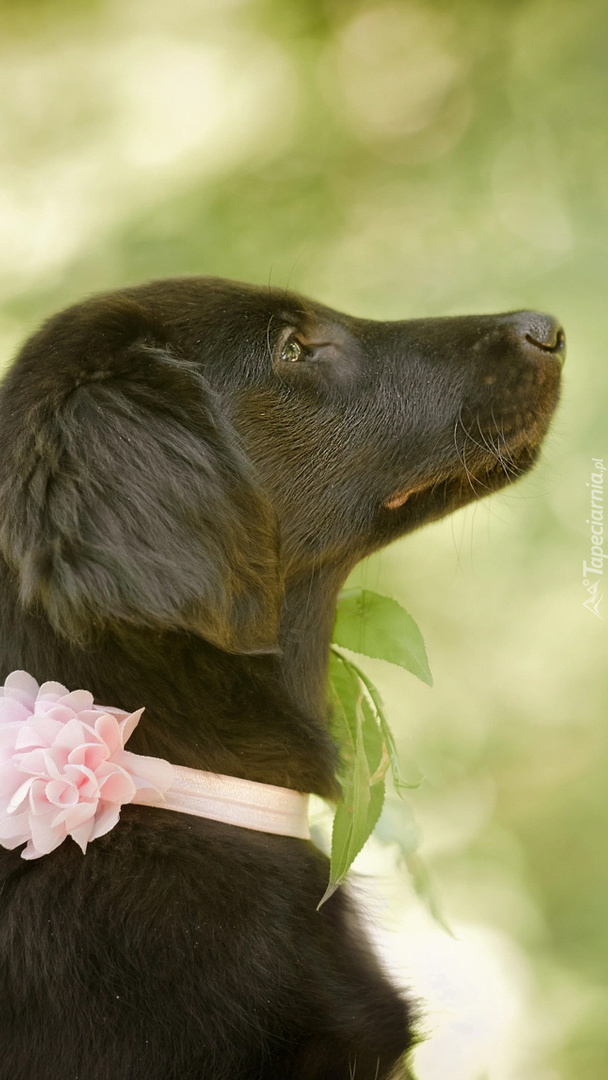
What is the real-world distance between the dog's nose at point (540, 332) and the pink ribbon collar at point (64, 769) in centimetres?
95

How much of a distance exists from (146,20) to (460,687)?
82.1 inches

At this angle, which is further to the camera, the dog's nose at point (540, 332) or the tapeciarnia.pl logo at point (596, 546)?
the tapeciarnia.pl logo at point (596, 546)

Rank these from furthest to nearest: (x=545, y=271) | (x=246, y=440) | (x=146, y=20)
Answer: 1. (x=146, y=20)
2. (x=545, y=271)
3. (x=246, y=440)

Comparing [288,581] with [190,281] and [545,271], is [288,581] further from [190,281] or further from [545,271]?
[545,271]

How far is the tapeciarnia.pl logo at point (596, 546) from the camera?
235cm

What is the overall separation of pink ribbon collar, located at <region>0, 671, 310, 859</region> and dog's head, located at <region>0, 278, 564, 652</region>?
0.12 m

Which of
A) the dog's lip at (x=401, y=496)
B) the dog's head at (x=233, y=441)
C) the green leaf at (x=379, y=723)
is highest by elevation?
the dog's head at (x=233, y=441)

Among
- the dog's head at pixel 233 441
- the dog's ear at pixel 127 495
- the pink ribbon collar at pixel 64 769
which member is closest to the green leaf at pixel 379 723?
the dog's head at pixel 233 441

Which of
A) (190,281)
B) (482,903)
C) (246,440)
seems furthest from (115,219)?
(482,903)

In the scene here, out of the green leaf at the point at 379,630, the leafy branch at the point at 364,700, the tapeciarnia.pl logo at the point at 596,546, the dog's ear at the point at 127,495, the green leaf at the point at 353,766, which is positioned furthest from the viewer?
the tapeciarnia.pl logo at the point at 596,546

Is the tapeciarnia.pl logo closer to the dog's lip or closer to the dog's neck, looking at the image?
the dog's lip

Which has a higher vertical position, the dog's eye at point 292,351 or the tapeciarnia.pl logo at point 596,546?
the dog's eye at point 292,351

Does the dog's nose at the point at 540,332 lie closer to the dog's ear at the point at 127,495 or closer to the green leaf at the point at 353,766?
the dog's ear at the point at 127,495

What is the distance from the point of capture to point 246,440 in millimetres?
1747
